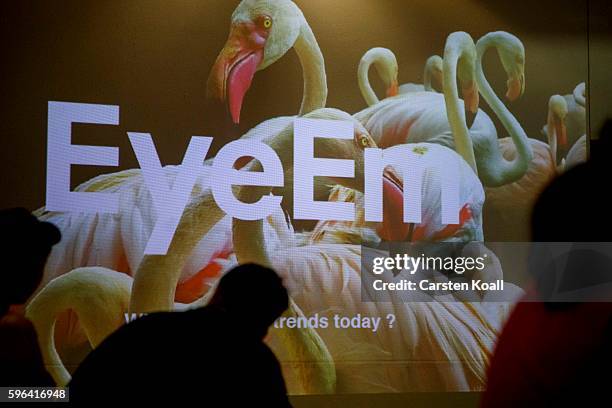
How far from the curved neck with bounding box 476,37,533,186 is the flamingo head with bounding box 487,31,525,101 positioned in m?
0.05

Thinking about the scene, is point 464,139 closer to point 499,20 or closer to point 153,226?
point 499,20

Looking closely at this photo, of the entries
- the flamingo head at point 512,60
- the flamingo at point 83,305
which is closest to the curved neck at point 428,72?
the flamingo head at point 512,60

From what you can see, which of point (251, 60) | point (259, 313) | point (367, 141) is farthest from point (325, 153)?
point (259, 313)

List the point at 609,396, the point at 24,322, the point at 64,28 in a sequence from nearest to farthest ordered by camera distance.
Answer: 1. the point at 609,396
2. the point at 24,322
3. the point at 64,28

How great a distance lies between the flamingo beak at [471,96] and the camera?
14.2ft

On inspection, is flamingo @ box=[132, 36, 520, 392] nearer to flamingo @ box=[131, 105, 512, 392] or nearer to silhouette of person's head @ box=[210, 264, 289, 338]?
flamingo @ box=[131, 105, 512, 392]

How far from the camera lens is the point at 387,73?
4195mm

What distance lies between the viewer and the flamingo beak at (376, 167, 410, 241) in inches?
A: 161

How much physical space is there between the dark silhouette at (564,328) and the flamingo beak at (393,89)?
336cm

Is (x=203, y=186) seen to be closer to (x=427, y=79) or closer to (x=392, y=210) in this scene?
(x=392, y=210)

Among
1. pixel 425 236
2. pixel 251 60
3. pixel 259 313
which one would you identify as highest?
pixel 251 60

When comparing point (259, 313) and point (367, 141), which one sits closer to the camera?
point (259, 313)

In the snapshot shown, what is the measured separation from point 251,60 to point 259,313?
2953mm

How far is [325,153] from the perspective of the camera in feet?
13.3
